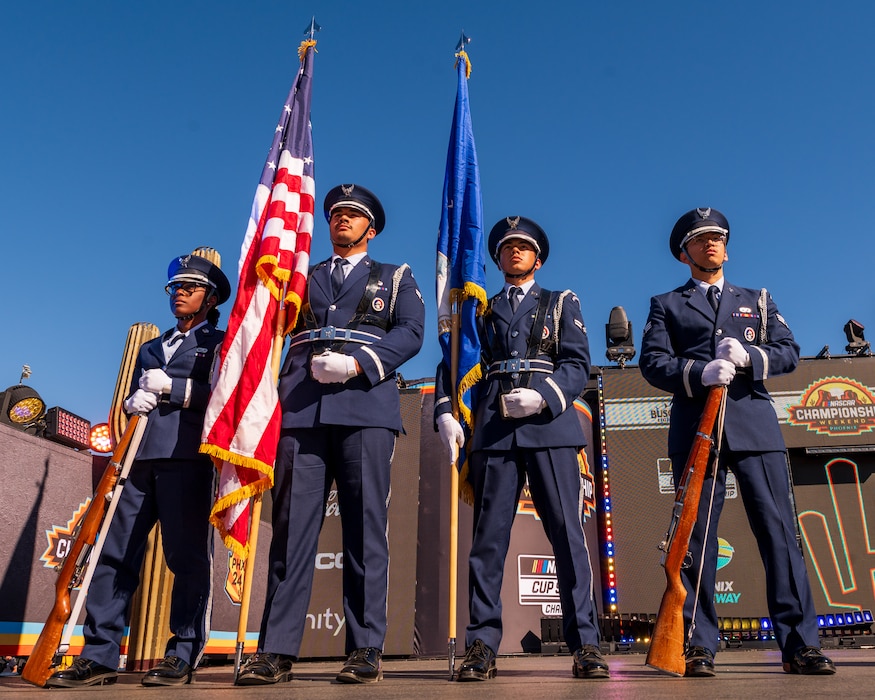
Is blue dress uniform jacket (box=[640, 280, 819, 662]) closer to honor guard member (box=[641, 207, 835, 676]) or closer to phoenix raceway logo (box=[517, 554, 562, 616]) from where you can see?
honor guard member (box=[641, 207, 835, 676])

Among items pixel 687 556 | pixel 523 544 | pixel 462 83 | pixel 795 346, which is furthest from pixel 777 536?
pixel 523 544

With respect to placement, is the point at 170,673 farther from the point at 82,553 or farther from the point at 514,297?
the point at 514,297

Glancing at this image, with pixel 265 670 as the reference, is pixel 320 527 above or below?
above

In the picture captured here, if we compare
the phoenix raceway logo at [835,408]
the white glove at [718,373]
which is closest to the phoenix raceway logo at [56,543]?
the white glove at [718,373]

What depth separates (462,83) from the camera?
5.40 m

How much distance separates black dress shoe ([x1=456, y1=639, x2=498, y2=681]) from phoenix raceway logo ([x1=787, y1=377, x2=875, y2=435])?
9.93 m

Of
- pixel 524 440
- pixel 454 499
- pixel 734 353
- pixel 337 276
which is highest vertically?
pixel 337 276

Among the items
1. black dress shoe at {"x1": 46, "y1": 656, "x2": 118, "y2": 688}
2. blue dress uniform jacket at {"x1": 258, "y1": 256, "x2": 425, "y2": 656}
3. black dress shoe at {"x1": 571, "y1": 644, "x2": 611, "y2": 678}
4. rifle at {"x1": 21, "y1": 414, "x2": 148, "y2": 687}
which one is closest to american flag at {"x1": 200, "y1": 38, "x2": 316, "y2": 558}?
blue dress uniform jacket at {"x1": 258, "y1": 256, "x2": 425, "y2": 656}

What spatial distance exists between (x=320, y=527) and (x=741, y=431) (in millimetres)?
2053

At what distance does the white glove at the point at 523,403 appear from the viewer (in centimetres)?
365

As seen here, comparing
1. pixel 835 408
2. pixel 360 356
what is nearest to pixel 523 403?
pixel 360 356

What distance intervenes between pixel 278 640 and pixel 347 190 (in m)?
2.37

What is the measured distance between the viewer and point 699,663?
3.24 meters

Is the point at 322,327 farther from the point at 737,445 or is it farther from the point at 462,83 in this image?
the point at 462,83
